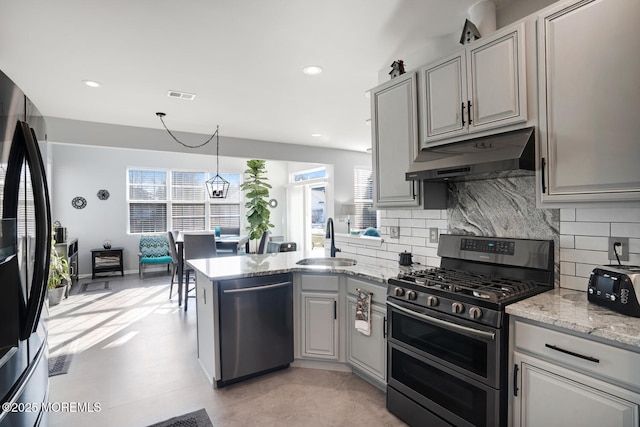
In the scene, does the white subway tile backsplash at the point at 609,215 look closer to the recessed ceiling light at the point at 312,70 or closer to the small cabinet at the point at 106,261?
the recessed ceiling light at the point at 312,70

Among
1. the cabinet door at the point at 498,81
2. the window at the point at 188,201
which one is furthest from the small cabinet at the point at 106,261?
the cabinet door at the point at 498,81

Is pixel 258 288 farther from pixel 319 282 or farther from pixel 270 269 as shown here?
pixel 319 282

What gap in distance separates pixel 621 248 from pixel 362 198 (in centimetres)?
617

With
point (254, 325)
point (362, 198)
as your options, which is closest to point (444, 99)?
point (254, 325)

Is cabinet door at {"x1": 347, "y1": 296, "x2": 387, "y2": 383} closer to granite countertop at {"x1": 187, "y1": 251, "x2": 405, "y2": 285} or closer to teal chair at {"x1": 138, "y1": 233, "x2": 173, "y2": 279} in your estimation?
granite countertop at {"x1": 187, "y1": 251, "x2": 405, "y2": 285}

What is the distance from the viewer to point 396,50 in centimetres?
276

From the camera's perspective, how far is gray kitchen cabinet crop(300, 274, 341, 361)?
9.09ft

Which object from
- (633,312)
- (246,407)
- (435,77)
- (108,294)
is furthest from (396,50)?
(108,294)

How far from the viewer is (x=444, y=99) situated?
225cm

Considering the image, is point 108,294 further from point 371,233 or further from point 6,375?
point 6,375

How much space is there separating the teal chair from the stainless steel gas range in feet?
20.2

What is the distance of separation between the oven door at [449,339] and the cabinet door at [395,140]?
2.77ft

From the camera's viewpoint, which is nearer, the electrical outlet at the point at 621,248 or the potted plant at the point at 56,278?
the electrical outlet at the point at 621,248

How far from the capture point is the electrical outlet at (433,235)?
2676 mm
